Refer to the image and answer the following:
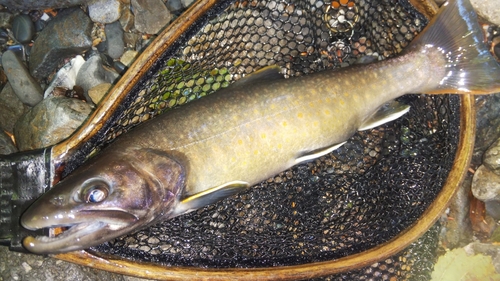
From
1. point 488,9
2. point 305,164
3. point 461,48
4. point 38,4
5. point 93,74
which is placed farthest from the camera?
point 38,4

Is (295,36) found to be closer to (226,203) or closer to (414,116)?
(414,116)

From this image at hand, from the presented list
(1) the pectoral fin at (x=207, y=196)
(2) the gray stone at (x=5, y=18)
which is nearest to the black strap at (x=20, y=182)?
(1) the pectoral fin at (x=207, y=196)

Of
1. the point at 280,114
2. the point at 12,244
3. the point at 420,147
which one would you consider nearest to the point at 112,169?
the point at 12,244

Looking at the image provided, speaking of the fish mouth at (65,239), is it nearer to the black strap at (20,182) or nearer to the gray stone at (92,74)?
the black strap at (20,182)

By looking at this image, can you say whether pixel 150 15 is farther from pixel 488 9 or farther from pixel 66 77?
pixel 488 9

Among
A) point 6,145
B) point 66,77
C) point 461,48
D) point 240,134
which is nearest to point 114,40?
point 66,77

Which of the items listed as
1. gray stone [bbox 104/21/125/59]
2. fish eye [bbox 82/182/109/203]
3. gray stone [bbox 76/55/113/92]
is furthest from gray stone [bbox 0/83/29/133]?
fish eye [bbox 82/182/109/203]

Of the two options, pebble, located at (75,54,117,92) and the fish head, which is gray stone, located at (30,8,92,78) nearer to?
pebble, located at (75,54,117,92)
